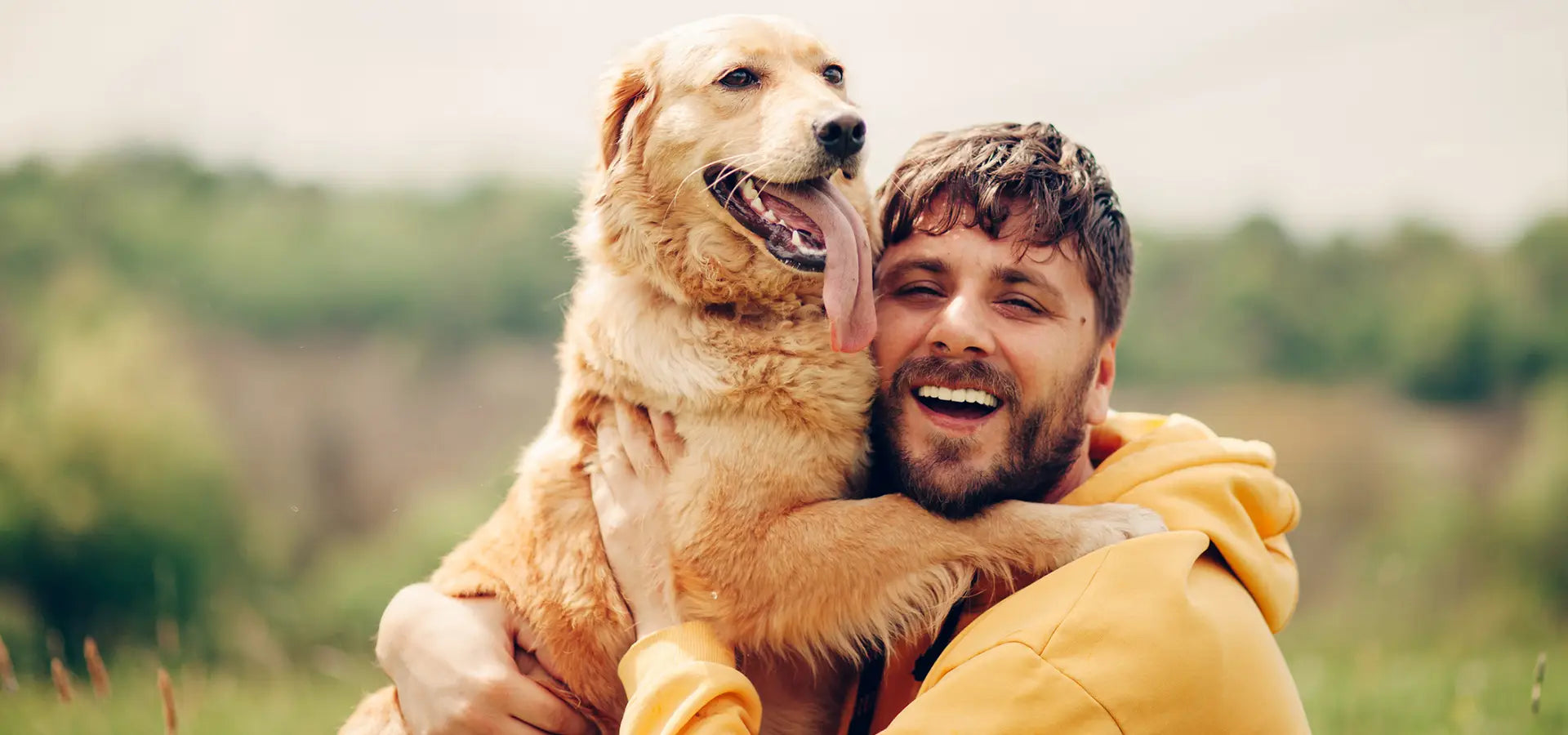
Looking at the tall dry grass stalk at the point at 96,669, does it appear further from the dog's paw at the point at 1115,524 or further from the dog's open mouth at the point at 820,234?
the dog's paw at the point at 1115,524

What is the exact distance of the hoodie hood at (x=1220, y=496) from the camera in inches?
82.7

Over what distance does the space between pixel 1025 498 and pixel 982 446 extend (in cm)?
32

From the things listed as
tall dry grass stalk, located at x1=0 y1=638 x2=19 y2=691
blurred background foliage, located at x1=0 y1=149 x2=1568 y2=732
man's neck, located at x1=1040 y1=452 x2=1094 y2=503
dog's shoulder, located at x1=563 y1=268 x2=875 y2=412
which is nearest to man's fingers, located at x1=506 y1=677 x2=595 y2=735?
dog's shoulder, located at x1=563 y1=268 x2=875 y2=412

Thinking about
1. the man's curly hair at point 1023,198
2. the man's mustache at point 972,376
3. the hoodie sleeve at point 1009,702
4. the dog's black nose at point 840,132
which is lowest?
the hoodie sleeve at point 1009,702

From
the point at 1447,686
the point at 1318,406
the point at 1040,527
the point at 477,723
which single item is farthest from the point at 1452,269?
the point at 477,723

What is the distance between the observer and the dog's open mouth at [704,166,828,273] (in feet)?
8.40

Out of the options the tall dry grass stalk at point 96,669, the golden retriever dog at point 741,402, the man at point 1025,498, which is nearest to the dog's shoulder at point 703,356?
the golden retriever dog at point 741,402

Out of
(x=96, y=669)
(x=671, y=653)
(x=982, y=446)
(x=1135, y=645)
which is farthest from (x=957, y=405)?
(x=96, y=669)

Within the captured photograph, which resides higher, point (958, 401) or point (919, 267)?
point (919, 267)

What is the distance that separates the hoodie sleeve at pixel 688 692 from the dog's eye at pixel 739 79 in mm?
1458

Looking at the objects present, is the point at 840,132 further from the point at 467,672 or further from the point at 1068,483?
the point at 467,672

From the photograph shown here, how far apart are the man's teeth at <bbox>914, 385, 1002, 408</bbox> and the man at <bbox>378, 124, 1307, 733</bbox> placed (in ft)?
0.04

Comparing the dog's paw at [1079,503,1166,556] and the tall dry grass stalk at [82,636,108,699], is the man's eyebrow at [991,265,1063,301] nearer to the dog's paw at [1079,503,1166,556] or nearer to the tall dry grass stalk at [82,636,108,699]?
the dog's paw at [1079,503,1166,556]

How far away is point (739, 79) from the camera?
2742 millimetres
